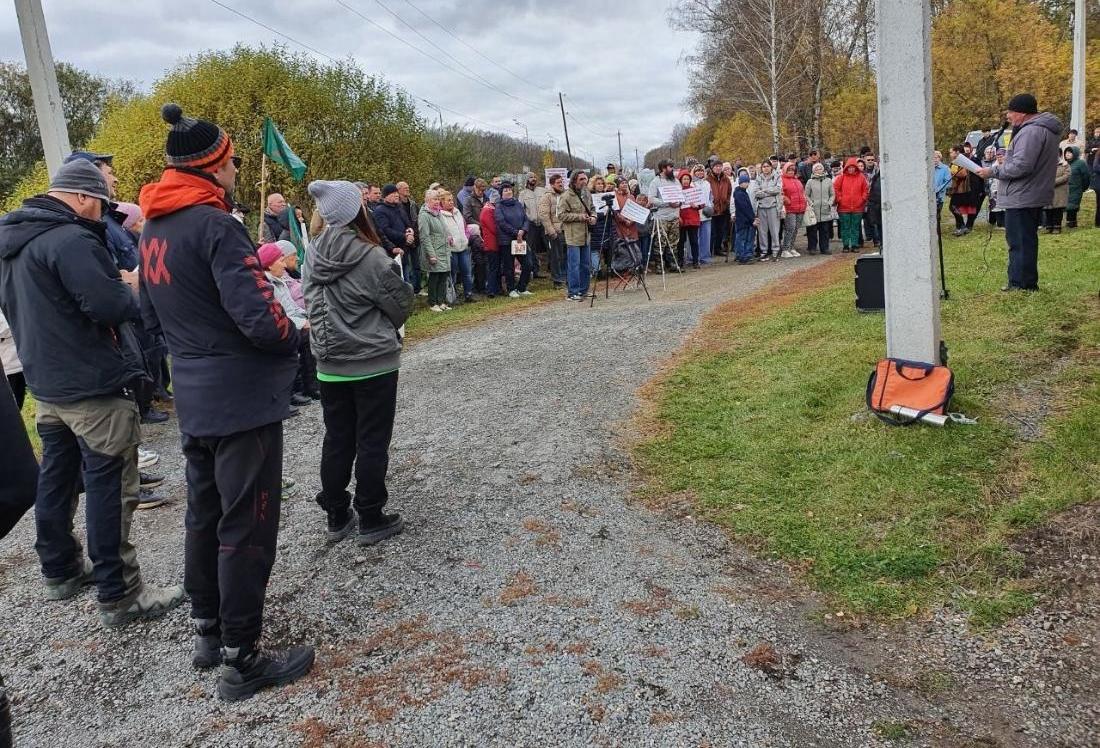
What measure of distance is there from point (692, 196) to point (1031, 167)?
24.1 ft

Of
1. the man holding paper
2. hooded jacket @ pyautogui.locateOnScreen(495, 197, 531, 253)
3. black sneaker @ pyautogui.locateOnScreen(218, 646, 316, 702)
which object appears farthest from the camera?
the man holding paper

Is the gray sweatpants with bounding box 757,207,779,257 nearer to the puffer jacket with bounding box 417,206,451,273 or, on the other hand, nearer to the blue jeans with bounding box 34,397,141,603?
the puffer jacket with bounding box 417,206,451,273

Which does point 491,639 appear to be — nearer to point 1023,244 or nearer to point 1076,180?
point 1023,244

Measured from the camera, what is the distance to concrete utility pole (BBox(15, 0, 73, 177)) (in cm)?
805

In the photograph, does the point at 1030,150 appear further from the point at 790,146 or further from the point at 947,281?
the point at 790,146

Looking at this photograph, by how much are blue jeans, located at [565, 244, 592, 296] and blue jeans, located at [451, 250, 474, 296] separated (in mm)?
1945

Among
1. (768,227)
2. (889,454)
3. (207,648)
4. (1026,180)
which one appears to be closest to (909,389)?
(889,454)

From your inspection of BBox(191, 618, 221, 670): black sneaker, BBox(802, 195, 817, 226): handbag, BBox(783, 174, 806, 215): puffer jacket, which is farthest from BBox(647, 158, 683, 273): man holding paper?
BBox(191, 618, 221, 670): black sneaker

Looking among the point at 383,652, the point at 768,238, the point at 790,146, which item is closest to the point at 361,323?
the point at 383,652

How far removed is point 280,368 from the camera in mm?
3168

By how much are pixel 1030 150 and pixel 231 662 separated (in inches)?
335

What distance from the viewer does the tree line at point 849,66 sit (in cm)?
2897

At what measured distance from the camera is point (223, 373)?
299 cm

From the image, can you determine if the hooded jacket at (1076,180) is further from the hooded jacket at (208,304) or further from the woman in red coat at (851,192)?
the hooded jacket at (208,304)
